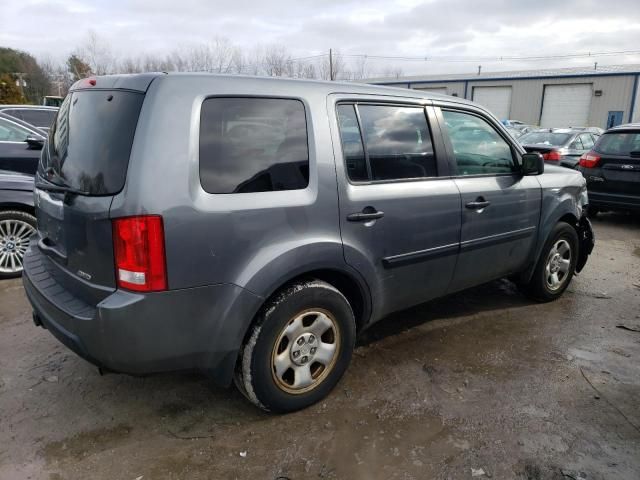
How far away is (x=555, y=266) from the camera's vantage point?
→ 4.61m

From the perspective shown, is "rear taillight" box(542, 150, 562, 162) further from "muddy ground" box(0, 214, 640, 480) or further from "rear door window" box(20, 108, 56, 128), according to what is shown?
"rear door window" box(20, 108, 56, 128)

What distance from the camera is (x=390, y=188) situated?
3037 millimetres

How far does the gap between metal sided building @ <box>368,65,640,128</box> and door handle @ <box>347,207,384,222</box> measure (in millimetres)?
36840

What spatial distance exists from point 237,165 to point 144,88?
55 centimetres

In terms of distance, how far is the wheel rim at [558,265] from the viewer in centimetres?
453

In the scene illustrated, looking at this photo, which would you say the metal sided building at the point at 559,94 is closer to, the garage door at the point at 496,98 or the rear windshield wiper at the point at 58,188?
the garage door at the point at 496,98

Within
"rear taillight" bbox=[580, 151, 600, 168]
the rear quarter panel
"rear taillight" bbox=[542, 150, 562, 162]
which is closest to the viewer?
the rear quarter panel

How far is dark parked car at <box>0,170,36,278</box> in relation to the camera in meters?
4.88

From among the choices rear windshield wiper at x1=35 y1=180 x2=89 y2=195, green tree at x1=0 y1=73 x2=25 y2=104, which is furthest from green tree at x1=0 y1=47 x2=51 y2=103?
rear windshield wiper at x1=35 y1=180 x2=89 y2=195

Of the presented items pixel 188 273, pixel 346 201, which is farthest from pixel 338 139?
pixel 188 273

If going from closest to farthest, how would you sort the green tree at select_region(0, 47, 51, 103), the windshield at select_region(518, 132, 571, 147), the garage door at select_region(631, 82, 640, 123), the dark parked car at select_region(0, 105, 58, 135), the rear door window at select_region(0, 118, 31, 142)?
1. the rear door window at select_region(0, 118, 31, 142)
2. the dark parked car at select_region(0, 105, 58, 135)
3. the windshield at select_region(518, 132, 571, 147)
4. the garage door at select_region(631, 82, 640, 123)
5. the green tree at select_region(0, 47, 51, 103)

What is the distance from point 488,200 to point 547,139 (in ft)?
31.0

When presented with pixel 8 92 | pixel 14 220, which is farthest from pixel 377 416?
pixel 8 92

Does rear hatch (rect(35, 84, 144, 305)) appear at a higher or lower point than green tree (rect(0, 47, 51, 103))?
lower
